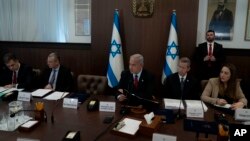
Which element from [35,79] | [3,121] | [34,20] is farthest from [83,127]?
[34,20]

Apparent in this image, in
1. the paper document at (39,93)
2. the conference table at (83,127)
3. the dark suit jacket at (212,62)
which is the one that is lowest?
the conference table at (83,127)

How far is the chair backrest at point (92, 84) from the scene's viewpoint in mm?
3230

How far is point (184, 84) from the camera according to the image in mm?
2967

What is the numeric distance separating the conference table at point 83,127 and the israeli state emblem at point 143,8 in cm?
232

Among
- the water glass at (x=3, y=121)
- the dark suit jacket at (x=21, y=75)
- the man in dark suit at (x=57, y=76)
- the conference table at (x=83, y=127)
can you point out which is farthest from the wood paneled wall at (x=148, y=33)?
the water glass at (x=3, y=121)

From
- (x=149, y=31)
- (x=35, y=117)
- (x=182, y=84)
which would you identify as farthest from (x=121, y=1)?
(x=35, y=117)

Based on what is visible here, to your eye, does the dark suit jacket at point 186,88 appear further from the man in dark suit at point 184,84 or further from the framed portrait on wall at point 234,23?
the framed portrait on wall at point 234,23

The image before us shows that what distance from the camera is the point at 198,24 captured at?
14.3ft

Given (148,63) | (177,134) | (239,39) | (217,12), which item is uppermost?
(217,12)

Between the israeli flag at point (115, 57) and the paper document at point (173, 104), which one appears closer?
the paper document at point (173, 104)

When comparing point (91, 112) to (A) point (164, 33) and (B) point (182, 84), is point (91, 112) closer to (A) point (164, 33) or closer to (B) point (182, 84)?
(B) point (182, 84)

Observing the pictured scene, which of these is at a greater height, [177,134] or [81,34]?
[81,34]

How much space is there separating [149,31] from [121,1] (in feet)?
2.38

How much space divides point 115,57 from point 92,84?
108 cm
